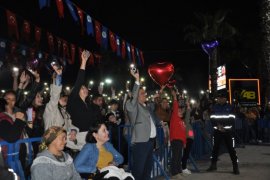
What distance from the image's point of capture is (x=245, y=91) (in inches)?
1416

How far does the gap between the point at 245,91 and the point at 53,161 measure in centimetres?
3249

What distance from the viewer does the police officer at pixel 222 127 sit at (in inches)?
427

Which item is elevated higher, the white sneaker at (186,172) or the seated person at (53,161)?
the seated person at (53,161)

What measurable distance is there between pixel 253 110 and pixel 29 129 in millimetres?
15909

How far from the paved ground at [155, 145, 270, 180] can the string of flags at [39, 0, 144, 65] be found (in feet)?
19.2

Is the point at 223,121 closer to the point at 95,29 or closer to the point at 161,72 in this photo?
the point at 161,72

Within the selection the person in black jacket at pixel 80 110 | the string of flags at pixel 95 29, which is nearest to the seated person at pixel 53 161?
the person in black jacket at pixel 80 110

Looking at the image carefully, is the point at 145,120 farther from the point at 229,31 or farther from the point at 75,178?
the point at 229,31

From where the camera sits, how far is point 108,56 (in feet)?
172

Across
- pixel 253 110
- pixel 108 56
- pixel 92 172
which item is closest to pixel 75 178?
pixel 92 172

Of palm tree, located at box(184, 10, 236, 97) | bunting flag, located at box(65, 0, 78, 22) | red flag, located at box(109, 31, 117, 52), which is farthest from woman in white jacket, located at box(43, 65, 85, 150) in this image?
palm tree, located at box(184, 10, 236, 97)

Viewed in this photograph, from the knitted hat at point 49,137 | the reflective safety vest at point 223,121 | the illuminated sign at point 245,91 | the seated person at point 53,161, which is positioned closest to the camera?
the seated person at point 53,161

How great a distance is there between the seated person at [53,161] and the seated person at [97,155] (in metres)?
0.45

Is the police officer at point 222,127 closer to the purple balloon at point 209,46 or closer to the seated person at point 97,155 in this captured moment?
the seated person at point 97,155
